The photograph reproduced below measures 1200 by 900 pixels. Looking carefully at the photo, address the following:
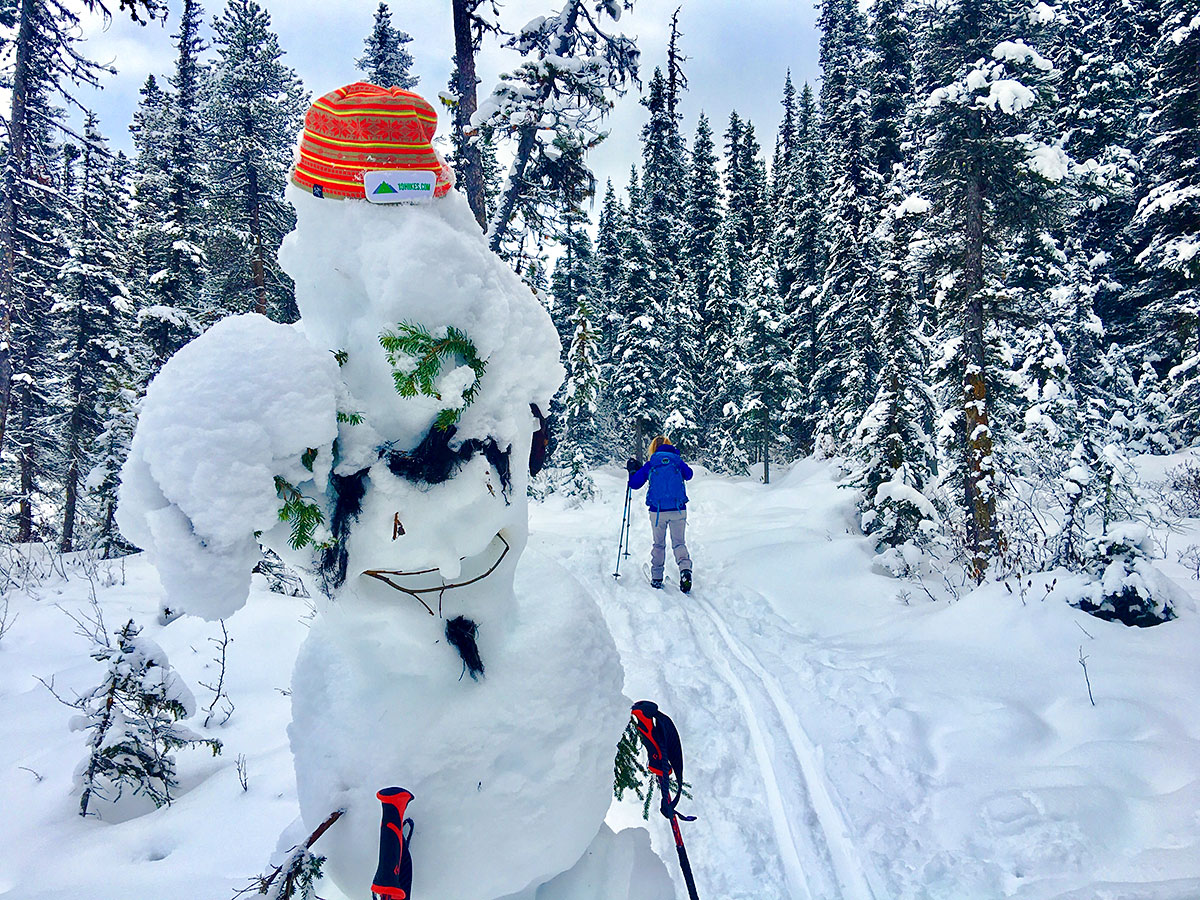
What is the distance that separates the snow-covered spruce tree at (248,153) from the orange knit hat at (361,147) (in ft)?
48.6

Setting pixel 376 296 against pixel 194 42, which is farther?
pixel 194 42

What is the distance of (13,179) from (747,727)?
1633cm

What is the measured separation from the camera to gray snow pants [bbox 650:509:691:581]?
27.2 ft

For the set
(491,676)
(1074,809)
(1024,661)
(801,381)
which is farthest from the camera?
(801,381)

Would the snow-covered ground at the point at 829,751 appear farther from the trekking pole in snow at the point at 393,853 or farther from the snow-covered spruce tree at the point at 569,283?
the snow-covered spruce tree at the point at 569,283

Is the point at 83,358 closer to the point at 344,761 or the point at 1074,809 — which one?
the point at 344,761

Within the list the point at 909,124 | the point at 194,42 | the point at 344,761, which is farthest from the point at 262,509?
the point at 194,42

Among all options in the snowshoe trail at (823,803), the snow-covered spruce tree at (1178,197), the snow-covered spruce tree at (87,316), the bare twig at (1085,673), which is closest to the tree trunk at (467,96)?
the snowshoe trail at (823,803)

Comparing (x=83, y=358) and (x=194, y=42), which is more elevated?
(x=194, y=42)

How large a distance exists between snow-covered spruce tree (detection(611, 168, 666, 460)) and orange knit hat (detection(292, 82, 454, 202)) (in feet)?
67.5

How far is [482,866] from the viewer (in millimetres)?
1585

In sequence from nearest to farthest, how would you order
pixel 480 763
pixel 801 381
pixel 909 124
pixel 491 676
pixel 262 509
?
pixel 262 509, pixel 480 763, pixel 491 676, pixel 909 124, pixel 801 381

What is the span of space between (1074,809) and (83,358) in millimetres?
22036

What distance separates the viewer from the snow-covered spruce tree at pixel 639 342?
72.1 ft
